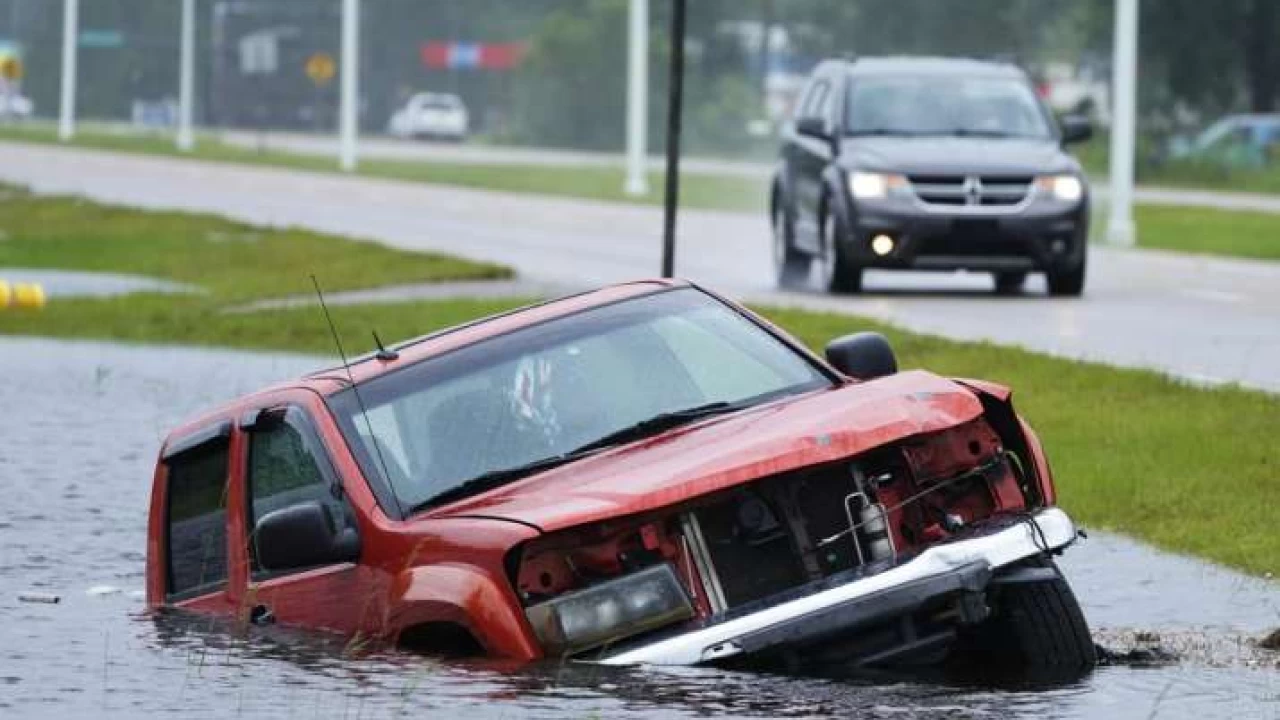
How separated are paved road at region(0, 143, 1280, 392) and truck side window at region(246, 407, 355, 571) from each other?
10124 mm

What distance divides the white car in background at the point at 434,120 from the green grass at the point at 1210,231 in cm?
7443

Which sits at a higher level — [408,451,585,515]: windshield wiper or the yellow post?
[408,451,585,515]: windshield wiper

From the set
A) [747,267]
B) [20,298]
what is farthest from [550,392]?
[747,267]

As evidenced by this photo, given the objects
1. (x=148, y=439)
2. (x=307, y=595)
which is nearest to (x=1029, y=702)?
(x=307, y=595)

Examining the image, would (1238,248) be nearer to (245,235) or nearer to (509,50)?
(245,235)

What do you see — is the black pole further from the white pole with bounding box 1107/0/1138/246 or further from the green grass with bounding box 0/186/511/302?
the white pole with bounding box 1107/0/1138/246

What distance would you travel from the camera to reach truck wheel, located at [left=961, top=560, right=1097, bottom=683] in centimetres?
957

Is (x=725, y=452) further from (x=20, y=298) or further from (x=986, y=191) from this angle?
(x=20, y=298)

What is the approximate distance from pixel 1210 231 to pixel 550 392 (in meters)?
→ 36.2

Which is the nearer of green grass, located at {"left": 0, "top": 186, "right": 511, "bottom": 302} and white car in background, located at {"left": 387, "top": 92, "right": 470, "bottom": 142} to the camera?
green grass, located at {"left": 0, "top": 186, "right": 511, "bottom": 302}

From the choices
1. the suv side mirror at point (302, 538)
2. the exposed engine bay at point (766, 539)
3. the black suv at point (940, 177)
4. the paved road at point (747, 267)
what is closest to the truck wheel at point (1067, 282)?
the black suv at point (940, 177)

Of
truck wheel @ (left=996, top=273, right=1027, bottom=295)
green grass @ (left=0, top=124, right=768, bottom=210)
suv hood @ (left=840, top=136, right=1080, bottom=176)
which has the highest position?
suv hood @ (left=840, top=136, right=1080, bottom=176)

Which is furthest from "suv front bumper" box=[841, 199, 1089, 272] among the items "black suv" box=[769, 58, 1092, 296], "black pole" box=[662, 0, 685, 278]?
"black pole" box=[662, 0, 685, 278]

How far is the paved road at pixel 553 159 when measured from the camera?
190ft
